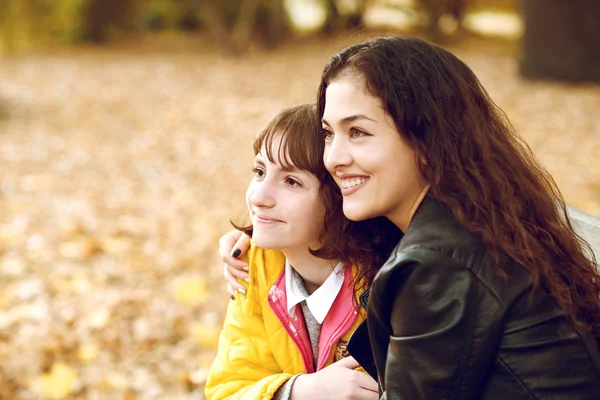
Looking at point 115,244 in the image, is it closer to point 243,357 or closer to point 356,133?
point 243,357

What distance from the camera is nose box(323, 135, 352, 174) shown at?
1.64 meters

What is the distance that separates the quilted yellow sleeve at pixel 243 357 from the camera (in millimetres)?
2000

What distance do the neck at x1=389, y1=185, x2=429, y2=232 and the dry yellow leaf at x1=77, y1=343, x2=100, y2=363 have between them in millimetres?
2356

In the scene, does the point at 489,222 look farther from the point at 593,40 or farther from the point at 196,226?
the point at 593,40

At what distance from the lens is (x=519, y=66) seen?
10250 millimetres

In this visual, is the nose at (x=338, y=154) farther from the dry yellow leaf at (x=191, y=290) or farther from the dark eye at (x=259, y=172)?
the dry yellow leaf at (x=191, y=290)

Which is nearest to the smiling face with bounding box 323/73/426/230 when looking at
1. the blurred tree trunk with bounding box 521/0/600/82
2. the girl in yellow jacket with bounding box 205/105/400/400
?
the girl in yellow jacket with bounding box 205/105/400/400

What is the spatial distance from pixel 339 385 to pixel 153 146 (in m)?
6.36

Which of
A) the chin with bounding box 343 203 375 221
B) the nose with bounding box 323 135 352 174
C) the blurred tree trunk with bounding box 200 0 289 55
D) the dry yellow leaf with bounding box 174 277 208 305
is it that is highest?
the nose with bounding box 323 135 352 174

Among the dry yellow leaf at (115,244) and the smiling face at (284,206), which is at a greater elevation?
the smiling face at (284,206)

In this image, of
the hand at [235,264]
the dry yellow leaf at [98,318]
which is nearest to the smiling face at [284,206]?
the hand at [235,264]

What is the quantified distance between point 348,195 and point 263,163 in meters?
0.40

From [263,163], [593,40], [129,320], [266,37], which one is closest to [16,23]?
[266,37]

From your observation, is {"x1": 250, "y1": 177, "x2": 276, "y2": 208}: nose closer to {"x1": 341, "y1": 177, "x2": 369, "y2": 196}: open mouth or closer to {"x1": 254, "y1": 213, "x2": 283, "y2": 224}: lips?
{"x1": 254, "y1": 213, "x2": 283, "y2": 224}: lips
